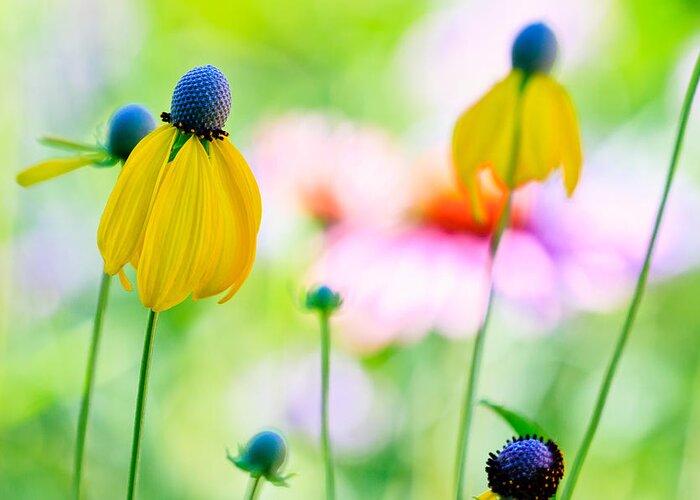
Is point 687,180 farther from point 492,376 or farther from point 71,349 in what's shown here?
point 71,349

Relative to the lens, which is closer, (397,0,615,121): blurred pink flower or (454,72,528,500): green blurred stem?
(454,72,528,500): green blurred stem

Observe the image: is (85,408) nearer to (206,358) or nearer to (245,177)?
(245,177)

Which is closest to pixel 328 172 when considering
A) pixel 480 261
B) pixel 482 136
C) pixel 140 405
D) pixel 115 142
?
pixel 480 261

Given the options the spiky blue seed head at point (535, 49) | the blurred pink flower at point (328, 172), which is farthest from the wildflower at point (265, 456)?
the blurred pink flower at point (328, 172)

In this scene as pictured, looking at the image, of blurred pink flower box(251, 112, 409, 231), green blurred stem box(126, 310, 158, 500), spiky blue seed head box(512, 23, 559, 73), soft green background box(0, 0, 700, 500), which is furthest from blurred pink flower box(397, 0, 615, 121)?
green blurred stem box(126, 310, 158, 500)

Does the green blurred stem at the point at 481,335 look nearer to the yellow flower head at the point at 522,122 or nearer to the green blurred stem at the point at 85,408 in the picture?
the yellow flower head at the point at 522,122

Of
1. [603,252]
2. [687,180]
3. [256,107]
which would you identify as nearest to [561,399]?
[603,252]

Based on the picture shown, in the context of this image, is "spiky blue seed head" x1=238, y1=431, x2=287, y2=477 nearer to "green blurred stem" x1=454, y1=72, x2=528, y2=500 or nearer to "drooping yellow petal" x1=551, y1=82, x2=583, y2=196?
"green blurred stem" x1=454, y1=72, x2=528, y2=500
